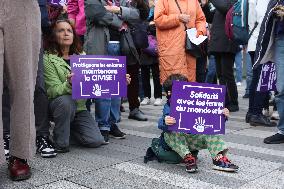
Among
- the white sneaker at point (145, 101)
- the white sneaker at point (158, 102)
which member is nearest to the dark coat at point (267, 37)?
the white sneaker at point (158, 102)

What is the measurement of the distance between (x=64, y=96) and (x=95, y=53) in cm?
68

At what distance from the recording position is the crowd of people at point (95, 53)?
10.2ft

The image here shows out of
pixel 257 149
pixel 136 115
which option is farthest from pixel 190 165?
pixel 136 115

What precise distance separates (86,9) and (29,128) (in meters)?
1.77

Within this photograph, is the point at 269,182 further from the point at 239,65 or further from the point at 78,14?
the point at 239,65

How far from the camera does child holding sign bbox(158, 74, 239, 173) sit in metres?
3.45

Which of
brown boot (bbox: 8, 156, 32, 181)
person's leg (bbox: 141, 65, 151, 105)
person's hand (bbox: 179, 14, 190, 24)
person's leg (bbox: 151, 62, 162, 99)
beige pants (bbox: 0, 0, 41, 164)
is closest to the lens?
beige pants (bbox: 0, 0, 41, 164)

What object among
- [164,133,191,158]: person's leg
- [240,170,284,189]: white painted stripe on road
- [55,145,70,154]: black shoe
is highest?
[164,133,191,158]: person's leg

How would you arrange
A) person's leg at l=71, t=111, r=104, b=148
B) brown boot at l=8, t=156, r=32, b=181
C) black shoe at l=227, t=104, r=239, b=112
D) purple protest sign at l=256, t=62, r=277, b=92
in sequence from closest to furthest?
1. brown boot at l=8, t=156, r=32, b=181
2. person's leg at l=71, t=111, r=104, b=148
3. purple protest sign at l=256, t=62, r=277, b=92
4. black shoe at l=227, t=104, r=239, b=112

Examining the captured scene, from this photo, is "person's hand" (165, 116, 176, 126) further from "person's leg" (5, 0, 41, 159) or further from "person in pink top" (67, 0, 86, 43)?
"person in pink top" (67, 0, 86, 43)

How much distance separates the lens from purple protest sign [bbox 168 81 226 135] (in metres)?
3.47

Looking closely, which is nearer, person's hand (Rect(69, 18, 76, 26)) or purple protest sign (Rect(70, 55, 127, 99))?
purple protest sign (Rect(70, 55, 127, 99))

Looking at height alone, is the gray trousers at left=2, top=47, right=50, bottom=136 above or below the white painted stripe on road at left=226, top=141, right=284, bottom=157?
above

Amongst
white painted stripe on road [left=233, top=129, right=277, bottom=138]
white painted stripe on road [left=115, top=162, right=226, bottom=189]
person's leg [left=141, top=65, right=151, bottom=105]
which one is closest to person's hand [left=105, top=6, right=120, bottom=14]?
white painted stripe on road [left=115, top=162, right=226, bottom=189]
